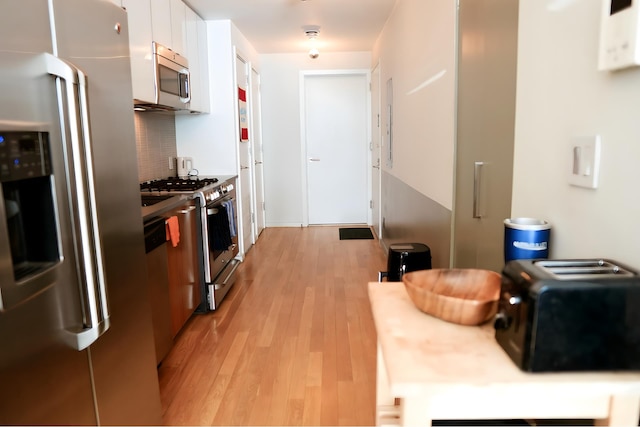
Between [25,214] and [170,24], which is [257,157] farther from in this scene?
[25,214]

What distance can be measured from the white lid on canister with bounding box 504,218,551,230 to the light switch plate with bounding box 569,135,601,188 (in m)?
0.14

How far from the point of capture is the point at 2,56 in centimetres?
98

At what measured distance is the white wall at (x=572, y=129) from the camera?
37.8 inches

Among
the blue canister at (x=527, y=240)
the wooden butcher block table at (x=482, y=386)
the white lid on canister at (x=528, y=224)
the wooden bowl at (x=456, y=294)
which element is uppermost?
the white lid on canister at (x=528, y=224)

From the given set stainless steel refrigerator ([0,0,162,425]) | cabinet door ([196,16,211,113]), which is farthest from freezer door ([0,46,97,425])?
cabinet door ([196,16,211,113])

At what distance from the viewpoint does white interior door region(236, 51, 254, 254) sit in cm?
472

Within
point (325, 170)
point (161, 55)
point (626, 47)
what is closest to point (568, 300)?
point (626, 47)

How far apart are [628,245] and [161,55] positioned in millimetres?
3026

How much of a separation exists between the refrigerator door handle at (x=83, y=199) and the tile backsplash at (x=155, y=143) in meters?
2.27

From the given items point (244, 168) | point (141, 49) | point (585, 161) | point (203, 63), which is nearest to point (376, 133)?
point (244, 168)

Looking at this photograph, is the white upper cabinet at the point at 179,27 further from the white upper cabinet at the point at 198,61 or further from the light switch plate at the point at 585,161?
the light switch plate at the point at 585,161

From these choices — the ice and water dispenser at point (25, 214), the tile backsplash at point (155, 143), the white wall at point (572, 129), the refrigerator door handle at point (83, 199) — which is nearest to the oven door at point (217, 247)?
the tile backsplash at point (155, 143)

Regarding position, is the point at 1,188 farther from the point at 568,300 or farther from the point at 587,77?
the point at 587,77

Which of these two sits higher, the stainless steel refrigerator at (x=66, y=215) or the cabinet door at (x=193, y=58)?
the cabinet door at (x=193, y=58)
